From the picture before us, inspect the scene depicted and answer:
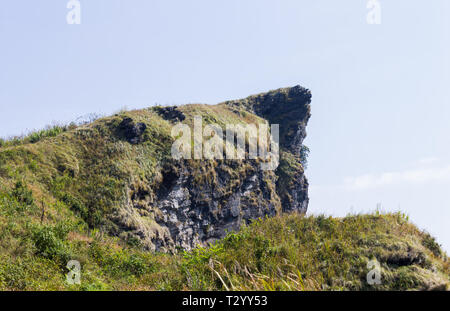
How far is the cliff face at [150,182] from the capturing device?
81.7 feet

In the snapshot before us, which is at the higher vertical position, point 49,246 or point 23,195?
point 23,195

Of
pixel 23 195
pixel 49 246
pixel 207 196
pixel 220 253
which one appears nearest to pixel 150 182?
pixel 207 196

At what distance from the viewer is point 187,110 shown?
1887 inches

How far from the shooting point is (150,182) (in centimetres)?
3164

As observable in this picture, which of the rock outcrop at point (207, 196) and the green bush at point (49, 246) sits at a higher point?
the green bush at point (49, 246)

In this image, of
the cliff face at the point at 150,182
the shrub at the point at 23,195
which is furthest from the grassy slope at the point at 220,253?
the cliff face at the point at 150,182

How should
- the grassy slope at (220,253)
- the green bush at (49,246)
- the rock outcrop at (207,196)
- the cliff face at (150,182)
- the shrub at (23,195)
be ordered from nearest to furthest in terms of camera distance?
the grassy slope at (220,253) < the green bush at (49,246) < the shrub at (23,195) < the cliff face at (150,182) < the rock outcrop at (207,196)

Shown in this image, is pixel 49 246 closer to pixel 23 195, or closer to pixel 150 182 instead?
pixel 23 195

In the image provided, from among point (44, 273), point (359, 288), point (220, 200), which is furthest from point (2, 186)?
point (220, 200)

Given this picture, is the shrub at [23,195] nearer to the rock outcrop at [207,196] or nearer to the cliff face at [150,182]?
the cliff face at [150,182]

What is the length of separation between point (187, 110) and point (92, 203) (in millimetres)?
26279

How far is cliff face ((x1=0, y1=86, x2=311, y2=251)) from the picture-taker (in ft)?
81.7
